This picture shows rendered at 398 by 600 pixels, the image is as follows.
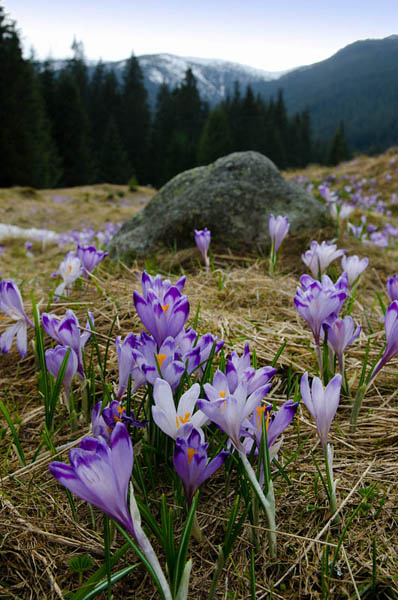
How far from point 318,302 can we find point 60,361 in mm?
662

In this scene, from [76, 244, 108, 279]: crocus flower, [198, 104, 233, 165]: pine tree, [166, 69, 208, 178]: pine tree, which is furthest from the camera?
[166, 69, 208, 178]: pine tree

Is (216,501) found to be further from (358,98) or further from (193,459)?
(358,98)

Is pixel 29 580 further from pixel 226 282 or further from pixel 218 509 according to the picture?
pixel 226 282

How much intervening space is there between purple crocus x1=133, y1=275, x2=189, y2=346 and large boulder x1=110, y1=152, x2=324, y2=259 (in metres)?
2.14

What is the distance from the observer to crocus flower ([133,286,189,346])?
40.9 inches

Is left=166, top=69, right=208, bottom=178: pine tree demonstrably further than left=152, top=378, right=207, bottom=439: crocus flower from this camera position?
Yes

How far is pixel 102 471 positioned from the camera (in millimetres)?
659

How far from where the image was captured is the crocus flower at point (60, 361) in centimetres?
109

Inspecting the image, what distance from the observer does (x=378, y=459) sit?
109 cm

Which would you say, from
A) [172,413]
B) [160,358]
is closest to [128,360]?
[160,358]

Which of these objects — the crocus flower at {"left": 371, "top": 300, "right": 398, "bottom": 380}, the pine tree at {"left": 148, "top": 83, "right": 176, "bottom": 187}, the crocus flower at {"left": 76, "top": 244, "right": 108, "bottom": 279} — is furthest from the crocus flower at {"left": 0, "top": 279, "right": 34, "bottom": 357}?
the pine tree at {"left": 148, "top": 83, "right": 176, "bottom": 187}

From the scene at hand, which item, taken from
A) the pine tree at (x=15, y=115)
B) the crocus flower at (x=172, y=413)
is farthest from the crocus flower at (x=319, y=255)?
the pine tree at (x=15, y=115)

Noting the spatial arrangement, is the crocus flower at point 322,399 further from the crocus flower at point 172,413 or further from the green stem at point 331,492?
the crocus flower at point 172,413

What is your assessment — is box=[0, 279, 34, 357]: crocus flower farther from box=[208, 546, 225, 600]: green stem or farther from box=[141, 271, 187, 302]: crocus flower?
box=[208, 546, 225, 600]: green stem
